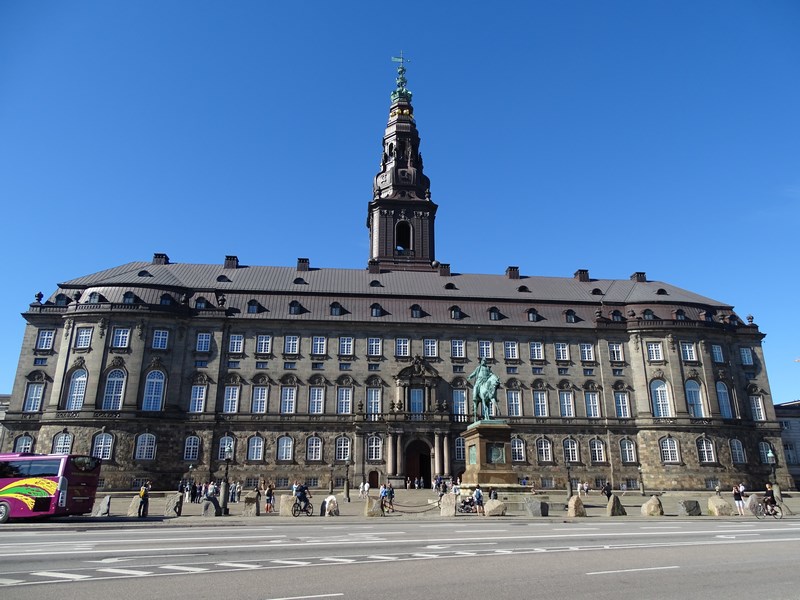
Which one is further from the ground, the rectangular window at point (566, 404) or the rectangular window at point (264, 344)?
the rectangular window at point (264, 344)

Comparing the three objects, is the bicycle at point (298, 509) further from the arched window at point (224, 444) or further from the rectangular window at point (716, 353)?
the rectangular window at point (716, 353)

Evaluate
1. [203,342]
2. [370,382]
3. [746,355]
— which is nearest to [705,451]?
[746,355]

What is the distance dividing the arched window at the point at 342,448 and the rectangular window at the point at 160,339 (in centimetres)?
1998

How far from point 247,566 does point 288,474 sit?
45104mm

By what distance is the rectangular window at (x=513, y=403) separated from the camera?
59.2m

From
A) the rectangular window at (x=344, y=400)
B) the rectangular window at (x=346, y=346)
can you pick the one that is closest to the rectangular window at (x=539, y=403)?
the rectangular window at (x=344, y=400)

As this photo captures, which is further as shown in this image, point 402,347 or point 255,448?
point 402,347

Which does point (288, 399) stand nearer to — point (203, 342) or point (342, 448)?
point (342, 448)

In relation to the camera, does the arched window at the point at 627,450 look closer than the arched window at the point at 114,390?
No

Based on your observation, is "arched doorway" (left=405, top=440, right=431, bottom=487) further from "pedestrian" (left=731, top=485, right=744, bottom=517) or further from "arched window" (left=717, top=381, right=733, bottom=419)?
"arched window" (left=717, top=381, right=733, bottom=419)

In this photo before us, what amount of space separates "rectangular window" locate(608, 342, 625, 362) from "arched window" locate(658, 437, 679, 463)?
939cm

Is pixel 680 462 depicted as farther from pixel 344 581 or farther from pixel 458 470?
pixel 344 581

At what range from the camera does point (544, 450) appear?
58.0 meters

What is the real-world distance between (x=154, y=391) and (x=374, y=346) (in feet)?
73.2
